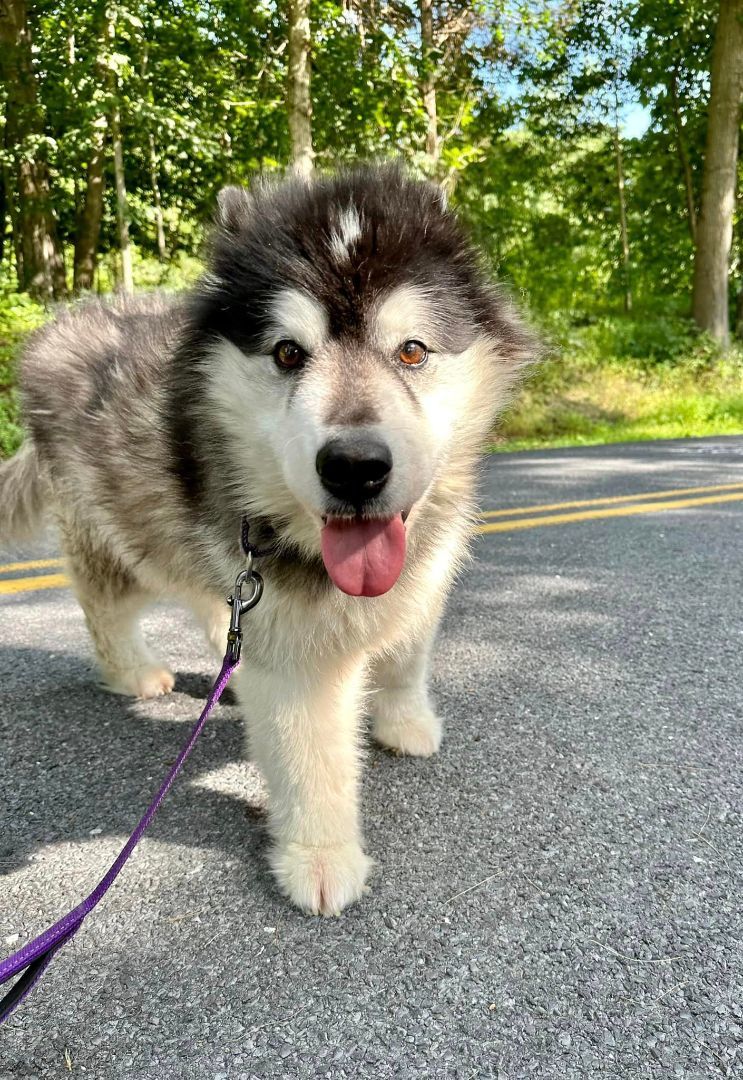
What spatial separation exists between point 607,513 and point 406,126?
1060cm

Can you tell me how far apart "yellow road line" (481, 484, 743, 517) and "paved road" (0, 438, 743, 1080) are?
252 cm

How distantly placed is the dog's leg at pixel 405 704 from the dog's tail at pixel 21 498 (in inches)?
68.4

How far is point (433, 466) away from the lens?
2.05 meters

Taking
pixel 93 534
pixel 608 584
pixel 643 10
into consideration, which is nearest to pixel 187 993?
pixel 93 534

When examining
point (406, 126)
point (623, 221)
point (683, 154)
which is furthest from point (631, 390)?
point (623, 221)

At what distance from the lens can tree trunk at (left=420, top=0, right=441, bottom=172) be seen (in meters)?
13.5

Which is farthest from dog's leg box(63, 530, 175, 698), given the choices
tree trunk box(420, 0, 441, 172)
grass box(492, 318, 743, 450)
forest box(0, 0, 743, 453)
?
tree trunk box(420, 0, 441, 172)

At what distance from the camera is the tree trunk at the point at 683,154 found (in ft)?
66.7

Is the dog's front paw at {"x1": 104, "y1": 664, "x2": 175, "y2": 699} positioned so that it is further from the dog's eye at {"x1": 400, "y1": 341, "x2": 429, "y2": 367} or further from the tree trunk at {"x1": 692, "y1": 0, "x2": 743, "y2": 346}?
the tree trunk at {"x1": 692, "y1": 0, "x2": 743, "y2": 346}

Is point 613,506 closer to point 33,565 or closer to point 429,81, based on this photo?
point 33,565

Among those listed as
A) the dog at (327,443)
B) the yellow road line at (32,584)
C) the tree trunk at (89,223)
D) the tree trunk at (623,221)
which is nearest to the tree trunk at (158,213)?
the tree trunk at (89,223)

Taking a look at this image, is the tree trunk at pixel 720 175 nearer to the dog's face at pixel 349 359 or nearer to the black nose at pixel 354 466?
the dog's face at pixel 349 359

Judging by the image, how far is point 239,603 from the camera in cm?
212

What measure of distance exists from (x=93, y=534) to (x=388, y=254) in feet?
5.68
